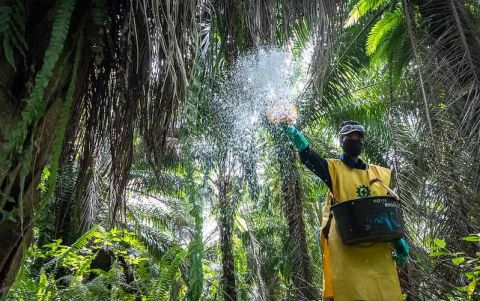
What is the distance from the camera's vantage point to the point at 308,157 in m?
3.56

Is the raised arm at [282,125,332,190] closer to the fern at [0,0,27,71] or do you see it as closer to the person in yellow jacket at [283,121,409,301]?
the person in yellow jacket at [283,121,409,301]

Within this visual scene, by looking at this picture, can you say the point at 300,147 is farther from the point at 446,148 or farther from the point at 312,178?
the point at 312,178

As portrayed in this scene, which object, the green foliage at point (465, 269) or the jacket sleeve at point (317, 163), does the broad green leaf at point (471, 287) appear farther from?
the jacket sleeve at point (317, 163)

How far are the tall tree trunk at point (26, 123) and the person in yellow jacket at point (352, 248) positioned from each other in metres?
2.06

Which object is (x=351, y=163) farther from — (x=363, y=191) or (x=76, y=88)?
(x=76, y=88)

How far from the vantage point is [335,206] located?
10.2 feet

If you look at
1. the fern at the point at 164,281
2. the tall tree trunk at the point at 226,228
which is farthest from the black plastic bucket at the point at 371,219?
the tall tree trunk at the point at 226,228

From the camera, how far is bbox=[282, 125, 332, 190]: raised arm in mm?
3482

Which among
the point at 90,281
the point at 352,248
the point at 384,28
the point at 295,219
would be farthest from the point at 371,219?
the point at 295,219

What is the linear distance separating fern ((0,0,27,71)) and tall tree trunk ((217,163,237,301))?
7024 millimetres

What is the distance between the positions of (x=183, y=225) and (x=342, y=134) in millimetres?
7354

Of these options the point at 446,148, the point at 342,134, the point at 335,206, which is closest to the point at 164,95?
the point at 335,206

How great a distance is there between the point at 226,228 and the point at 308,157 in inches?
249

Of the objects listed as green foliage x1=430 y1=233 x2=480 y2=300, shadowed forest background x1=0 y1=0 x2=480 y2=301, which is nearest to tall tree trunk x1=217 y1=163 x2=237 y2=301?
shadowed forest background x1=0 y1=0 x2=480 y2=301
